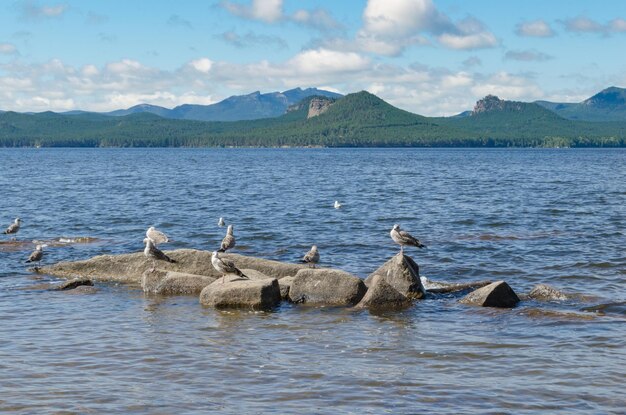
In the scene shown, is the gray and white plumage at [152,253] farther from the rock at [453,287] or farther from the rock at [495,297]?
the rock at [495,297]

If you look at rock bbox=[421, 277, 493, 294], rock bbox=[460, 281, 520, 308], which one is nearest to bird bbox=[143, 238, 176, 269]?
rock bbox=[421, 277, 493, 294]

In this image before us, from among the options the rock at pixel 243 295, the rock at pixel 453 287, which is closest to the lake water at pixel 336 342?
the rock at pixel 243 295

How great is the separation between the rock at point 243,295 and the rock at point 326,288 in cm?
89

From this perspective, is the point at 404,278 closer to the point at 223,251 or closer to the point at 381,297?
the point at 381,297

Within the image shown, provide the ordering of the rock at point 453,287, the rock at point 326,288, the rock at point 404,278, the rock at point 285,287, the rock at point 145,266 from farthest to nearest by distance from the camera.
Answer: the rock at point 145,266 < the rock at point 453,287 < the rock at point 404,278 < the rock at point 285,287 < the rock at point 326,288

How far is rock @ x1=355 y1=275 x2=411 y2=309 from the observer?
1922 cm

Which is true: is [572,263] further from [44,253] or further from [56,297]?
[44,253]

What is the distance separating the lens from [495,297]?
19266mm

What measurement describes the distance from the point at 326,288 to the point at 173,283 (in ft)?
14.0

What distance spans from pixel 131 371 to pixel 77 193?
166 ft

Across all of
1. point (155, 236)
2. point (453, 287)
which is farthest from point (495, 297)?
point (155, 236)

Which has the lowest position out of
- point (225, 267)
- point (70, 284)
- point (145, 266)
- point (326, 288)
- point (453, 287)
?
point (70, 284)

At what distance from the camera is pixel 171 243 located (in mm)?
32531

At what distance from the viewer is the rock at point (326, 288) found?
19.7m
